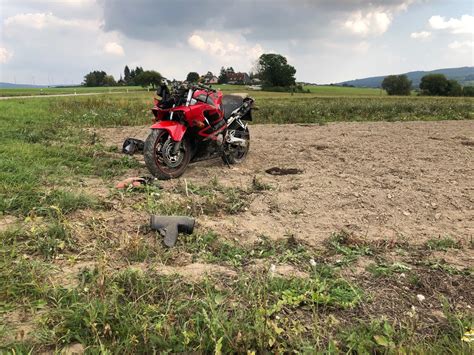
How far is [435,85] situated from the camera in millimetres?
66812

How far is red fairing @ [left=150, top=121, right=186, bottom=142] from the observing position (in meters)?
5.41

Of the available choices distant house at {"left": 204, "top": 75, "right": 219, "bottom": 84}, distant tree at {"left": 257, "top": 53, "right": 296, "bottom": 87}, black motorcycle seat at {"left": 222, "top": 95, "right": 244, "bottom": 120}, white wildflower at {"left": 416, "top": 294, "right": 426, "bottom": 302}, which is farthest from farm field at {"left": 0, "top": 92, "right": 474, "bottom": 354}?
distant tree at {"left": 257, "top": 53, "right": 296, "bottom": 87}

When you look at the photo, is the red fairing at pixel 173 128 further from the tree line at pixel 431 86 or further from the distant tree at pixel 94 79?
the distant tree at pixel 94 79

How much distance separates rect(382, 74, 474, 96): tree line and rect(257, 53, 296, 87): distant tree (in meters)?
18.1

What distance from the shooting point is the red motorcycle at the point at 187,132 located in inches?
214

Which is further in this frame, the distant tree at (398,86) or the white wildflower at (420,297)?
the distant tree at (398,86)

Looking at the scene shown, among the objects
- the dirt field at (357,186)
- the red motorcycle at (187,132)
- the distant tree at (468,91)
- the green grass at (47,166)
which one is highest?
the distant tree at (468,91)

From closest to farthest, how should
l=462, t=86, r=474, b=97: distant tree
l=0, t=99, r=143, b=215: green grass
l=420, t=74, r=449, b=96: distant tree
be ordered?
l=0, t=99, r=143, b=215: green grass → l=462, t=86, r=474, b=97: distant tree → l=420, t=74, r=449, b=96: distant tree

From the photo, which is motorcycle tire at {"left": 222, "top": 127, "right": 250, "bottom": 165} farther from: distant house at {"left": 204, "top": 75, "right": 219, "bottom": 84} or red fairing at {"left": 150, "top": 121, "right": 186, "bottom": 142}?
red fairing at {"left": 150, "top": 121, "right": 186, "bottom": 142}

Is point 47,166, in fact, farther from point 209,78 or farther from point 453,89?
point 453,89

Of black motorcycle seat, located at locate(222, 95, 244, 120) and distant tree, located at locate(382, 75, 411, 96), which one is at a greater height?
distant tree, located at locate(382, 75, 411, 96)

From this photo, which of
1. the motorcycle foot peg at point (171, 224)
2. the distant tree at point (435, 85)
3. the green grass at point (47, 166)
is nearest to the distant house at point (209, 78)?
the green grass at point (47, 166)

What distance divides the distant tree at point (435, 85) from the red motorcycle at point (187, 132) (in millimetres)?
67377

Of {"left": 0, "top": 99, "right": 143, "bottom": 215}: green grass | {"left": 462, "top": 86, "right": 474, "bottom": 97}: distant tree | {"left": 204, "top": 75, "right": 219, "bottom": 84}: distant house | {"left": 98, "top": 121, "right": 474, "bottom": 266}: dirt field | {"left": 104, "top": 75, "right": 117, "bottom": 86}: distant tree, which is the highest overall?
{"left": 104, "top": 75, "right": 117, "bottom": 86}: distant tree
